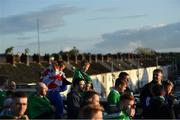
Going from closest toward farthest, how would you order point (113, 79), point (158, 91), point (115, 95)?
point (158, 91), point (115, 95), point (113, 79)

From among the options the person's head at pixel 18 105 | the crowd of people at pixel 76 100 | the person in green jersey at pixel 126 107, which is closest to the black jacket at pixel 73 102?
the crowd of people at pixel 76 100

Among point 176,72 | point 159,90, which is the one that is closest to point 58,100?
point 159,90

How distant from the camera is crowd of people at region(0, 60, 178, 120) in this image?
24.2 feet

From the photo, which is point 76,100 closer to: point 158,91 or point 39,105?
point 39,105

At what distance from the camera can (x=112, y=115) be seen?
8.15 m

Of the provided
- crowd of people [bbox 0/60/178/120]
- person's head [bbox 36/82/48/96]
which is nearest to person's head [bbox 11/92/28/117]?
crowd of people [bbox 0/60/178/120]

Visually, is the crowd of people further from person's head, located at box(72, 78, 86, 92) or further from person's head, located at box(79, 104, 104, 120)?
person's head, located at box(79, 104, 104, 120)

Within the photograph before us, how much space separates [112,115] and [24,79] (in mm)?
46433

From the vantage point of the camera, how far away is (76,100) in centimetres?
997

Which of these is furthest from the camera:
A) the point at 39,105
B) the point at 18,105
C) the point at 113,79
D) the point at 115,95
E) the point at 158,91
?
the point at 113,79

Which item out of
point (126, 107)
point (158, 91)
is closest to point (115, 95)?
point (158, 91)

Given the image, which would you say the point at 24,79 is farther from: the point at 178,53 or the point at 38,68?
the point at 178,53

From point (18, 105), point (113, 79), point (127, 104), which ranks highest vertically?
point (18, 105)

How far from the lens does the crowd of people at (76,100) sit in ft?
24.2
